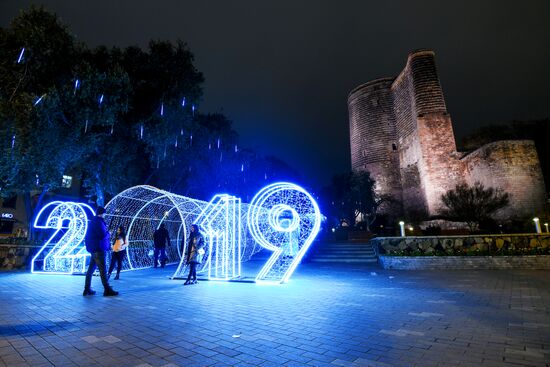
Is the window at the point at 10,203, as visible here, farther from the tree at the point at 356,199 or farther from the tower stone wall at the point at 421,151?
the tower stone wall at the point at 421,151

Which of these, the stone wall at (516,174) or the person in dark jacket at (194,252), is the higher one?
the stone wall at (516,174)

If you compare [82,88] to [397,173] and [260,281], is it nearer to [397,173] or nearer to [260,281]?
[260,281]

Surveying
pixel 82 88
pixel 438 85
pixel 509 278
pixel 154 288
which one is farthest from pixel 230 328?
pixel 438 85

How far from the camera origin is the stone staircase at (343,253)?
15.9 m

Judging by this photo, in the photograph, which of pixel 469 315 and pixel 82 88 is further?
pixel 82 88

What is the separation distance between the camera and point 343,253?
1733 cm

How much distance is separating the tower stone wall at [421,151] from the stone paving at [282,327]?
18.7m

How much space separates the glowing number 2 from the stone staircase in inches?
431

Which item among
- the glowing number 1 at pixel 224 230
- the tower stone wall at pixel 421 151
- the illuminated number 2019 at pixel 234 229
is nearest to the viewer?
the illuminated number 2019 at pixel 234 229

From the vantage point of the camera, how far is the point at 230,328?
456cm

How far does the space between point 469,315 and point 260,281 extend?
19.1 ft

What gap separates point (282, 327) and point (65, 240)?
11.6 meters

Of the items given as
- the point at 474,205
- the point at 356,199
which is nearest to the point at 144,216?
the point at 474,205

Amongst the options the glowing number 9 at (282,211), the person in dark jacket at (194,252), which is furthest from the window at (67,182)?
the glowing number 9 at (282,211)
